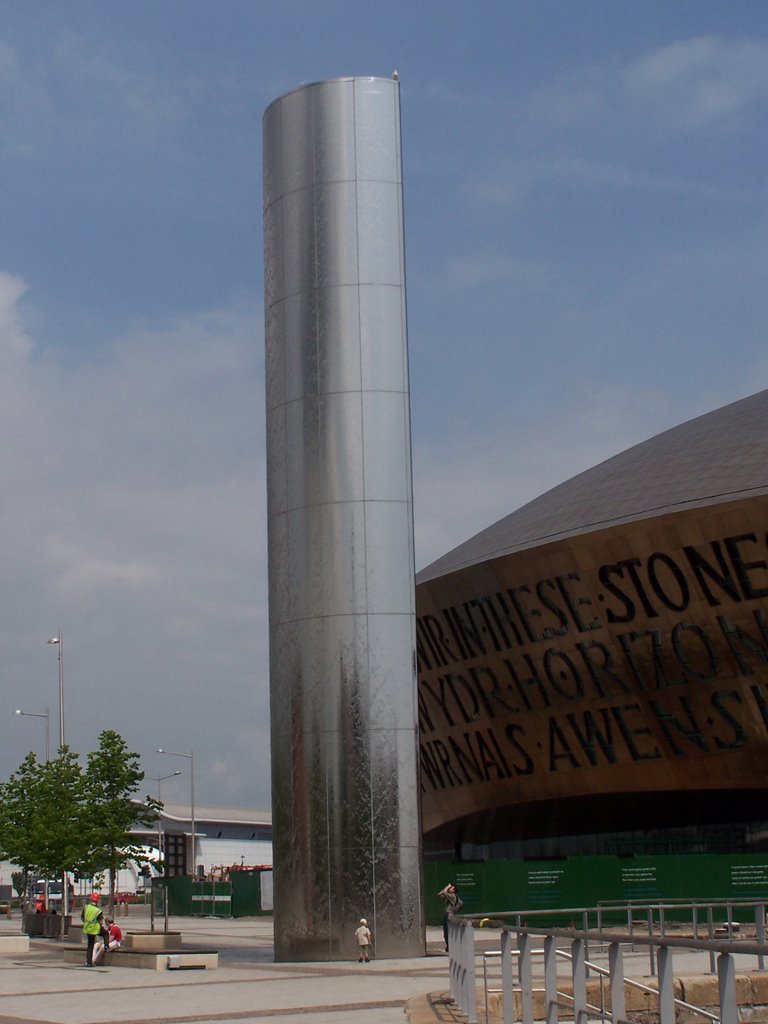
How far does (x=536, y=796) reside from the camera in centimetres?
5175

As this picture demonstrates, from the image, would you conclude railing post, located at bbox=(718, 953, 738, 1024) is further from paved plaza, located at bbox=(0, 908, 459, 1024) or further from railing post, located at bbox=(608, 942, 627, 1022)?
paved plaza, located at bbox=(0, 908, 459, 1024)

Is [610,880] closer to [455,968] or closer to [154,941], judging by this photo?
[154,941]

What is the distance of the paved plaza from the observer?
17672 mm

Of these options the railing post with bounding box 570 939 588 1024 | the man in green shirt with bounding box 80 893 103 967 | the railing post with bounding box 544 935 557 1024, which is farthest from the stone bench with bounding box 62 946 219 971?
the railing post with bounding box 570 939 588 1024

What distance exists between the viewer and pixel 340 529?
29750mm

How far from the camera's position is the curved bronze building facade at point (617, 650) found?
43.8 m

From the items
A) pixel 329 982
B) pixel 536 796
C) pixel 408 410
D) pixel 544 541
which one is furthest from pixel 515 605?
pixel 329 982

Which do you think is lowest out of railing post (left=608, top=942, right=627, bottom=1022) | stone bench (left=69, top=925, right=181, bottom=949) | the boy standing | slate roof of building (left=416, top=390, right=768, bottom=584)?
stone bench (left=69, top=925, right=181, bottom=949)

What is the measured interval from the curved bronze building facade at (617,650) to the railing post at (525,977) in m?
29.5

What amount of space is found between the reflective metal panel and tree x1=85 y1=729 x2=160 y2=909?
45.5ft

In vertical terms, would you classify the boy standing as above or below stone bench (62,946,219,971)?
above

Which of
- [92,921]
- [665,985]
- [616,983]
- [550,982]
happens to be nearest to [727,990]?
[665,985]

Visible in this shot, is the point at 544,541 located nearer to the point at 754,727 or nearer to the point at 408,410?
the point at 754,727

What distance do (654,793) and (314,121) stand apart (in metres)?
29.5
